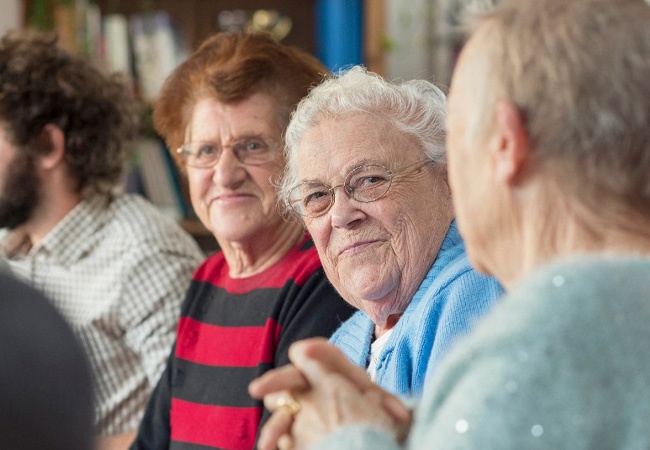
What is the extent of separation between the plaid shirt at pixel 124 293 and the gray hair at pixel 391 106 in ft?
2.52

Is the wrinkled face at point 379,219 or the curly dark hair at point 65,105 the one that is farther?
the curly dark hair at point 65,105

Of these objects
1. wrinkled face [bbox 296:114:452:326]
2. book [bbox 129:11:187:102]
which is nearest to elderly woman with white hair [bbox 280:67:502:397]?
wrinkled face [bbox 296:114:452:326]

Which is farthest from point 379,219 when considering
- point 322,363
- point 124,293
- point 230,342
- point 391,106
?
point 124,293

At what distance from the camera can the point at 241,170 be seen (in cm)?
208

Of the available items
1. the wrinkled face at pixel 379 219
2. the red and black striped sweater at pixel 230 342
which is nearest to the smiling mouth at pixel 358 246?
Result: the wrinkled face at pixel 379 219

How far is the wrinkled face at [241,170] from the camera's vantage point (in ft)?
6.72

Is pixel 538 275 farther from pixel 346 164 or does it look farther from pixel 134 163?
pixel 134 163

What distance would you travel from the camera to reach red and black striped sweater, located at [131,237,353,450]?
6.15 ft

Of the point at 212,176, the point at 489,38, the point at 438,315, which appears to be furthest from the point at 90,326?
the point at 489,38

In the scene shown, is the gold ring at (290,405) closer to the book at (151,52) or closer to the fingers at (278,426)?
the fingers at (278,426)

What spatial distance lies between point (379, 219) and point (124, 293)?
35.6 inches

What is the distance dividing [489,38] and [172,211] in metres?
2.85

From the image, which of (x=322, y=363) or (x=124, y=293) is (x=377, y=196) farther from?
(x=124, y=293)

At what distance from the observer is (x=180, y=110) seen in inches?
86.2
